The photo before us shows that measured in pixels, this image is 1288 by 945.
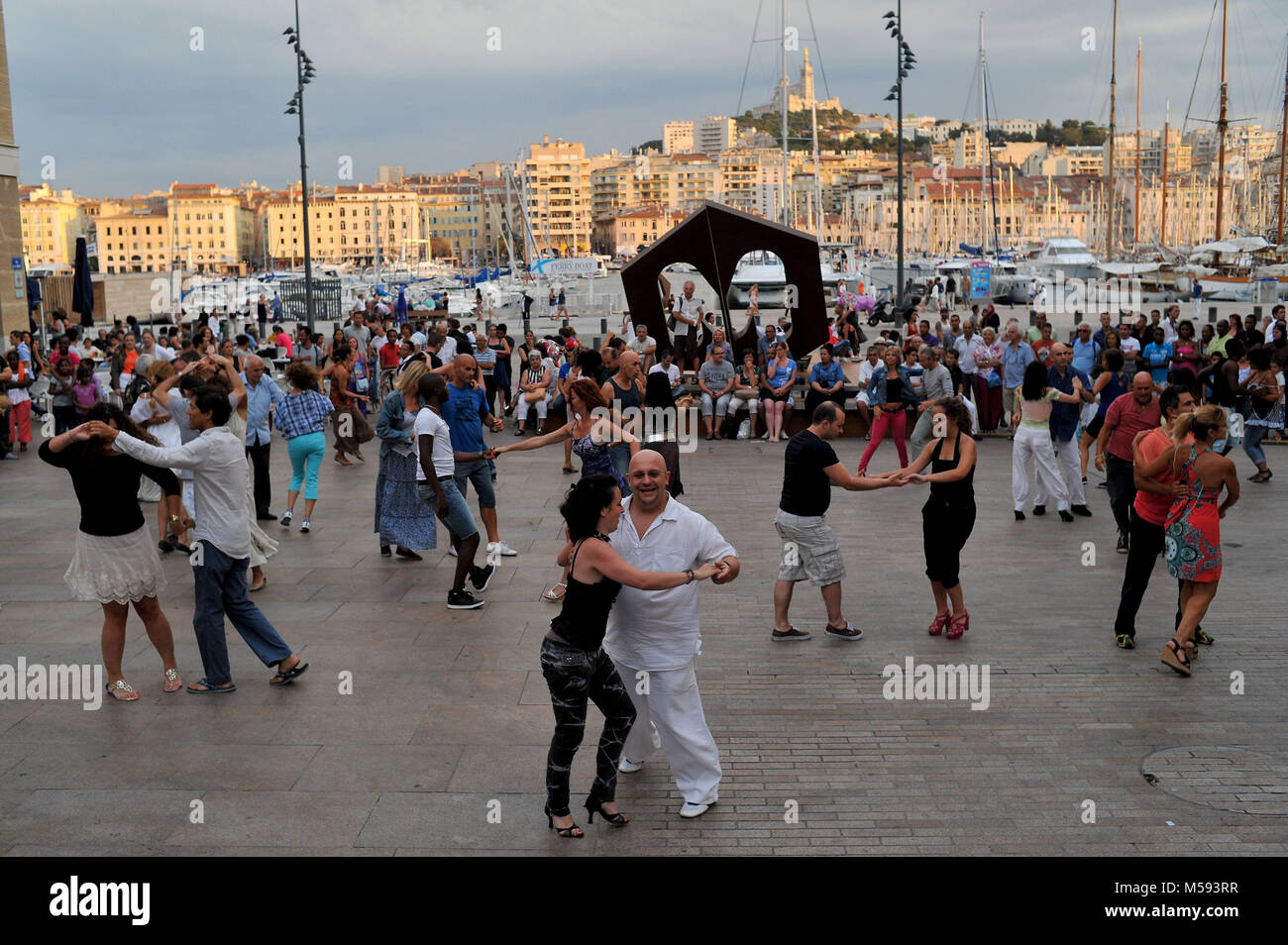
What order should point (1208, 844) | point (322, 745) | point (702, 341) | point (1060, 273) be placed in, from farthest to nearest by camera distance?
point (1060, 273) → point (702, 341) → point (322, 745) → point (1208, 844)

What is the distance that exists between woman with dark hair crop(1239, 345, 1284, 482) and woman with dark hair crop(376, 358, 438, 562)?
936 centimetres

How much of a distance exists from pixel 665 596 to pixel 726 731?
57.5 inches

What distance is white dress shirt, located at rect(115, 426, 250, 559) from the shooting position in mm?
7000

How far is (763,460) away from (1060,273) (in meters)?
57.5

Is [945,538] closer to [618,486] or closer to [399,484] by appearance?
[618,486]

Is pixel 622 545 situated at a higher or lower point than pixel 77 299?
lower

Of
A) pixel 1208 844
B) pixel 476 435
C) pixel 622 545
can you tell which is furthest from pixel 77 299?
pixel 1208 844

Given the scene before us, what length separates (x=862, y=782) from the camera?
5.85 meters

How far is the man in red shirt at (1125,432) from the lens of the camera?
9.92 metres

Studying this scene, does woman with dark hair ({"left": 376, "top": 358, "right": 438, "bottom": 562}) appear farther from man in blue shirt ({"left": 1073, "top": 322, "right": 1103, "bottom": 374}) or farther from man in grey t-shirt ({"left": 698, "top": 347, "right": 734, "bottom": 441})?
man in blue shirt ({"left": 1073, "top": 322, "right": 1103, "bottom": 374})

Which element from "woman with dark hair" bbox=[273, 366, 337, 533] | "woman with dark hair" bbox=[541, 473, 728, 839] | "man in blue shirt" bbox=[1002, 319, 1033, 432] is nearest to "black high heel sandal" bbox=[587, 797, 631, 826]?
"woman with dark hair" bbox=[541, 473, 728, 839]

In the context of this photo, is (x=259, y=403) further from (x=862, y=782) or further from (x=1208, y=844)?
(x=1208, y=844)

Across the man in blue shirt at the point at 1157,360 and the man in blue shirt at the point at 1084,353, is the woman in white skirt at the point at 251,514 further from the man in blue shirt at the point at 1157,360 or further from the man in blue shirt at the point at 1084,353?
the man in blue shirt at the point at 1157,360

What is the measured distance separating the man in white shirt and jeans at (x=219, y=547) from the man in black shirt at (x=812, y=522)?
3.29 metres
